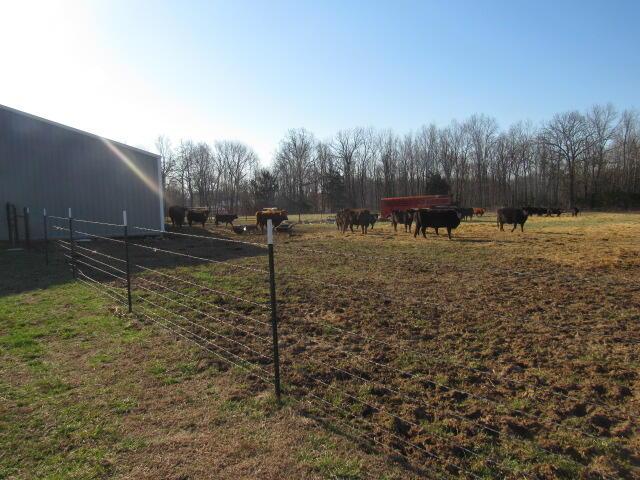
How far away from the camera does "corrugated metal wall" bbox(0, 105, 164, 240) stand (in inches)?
693

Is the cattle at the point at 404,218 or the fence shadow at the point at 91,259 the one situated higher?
the cattle at the point at 404,218

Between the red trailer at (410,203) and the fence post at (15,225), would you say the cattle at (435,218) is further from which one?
the red trailer at (410,203)

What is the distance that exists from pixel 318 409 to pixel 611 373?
3.14 metres

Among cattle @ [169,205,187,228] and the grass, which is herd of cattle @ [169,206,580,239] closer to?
cattle @ [169,205,187,228]

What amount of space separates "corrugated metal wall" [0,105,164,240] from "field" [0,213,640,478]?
465 inches

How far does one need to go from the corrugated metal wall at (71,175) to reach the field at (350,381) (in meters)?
11.8

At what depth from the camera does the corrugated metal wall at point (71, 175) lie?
1759 centimetres

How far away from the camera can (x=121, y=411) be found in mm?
3785

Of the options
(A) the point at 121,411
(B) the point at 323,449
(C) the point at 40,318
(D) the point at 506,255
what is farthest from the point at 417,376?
(D) the point at 506,255

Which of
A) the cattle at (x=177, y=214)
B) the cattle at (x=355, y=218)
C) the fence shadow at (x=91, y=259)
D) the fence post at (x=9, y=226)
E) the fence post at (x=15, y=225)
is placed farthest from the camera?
the cattle at (x=177, y=214)

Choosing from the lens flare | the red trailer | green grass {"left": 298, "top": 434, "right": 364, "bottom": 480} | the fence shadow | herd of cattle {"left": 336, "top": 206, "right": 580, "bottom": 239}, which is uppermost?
the lens flare

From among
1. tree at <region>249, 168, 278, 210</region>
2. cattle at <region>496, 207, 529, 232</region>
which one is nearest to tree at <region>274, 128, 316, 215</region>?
tree at <region>249, 168, 278, 210</region>

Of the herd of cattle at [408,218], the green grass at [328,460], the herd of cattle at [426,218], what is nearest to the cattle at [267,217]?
the herd of cattle at [408,218]

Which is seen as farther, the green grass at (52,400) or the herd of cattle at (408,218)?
the herd of cattle at (408,218)
